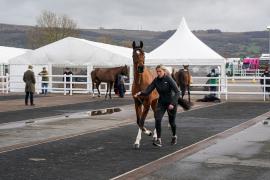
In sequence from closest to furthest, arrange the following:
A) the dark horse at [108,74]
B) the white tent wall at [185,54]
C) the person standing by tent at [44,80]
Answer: the dark horse at [108,74]
the white tent wall at [185,54]
the person standing by tent at [44,80]

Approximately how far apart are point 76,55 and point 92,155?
26465 millimetres

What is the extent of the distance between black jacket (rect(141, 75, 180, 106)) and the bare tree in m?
63.8

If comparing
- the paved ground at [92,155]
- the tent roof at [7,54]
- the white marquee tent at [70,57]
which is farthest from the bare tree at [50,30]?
the paved ground at [92,155]

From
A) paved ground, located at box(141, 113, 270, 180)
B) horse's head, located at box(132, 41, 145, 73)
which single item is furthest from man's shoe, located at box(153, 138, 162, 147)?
horse's head, located at box(132, 41, 145, 73)

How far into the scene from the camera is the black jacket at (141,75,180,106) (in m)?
11.4

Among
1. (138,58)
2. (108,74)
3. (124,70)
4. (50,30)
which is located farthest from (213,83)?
(50,30)

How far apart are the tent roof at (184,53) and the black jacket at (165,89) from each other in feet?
72.2

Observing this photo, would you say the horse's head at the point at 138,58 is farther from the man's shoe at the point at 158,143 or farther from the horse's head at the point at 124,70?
the horse's head at the point at 124,70

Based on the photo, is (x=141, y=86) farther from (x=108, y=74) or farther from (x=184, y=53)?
(x=184, y=53)

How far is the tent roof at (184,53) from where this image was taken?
111 feet

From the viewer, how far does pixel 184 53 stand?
115ft

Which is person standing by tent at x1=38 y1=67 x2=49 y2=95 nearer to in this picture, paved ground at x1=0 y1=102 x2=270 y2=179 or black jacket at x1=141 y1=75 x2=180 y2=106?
paved ground at x1=0 y1=102 x2=270 y2=179


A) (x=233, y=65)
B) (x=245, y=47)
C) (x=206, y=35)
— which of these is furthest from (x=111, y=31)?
(x=233, y=65)

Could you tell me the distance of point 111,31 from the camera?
168375 millimetres
